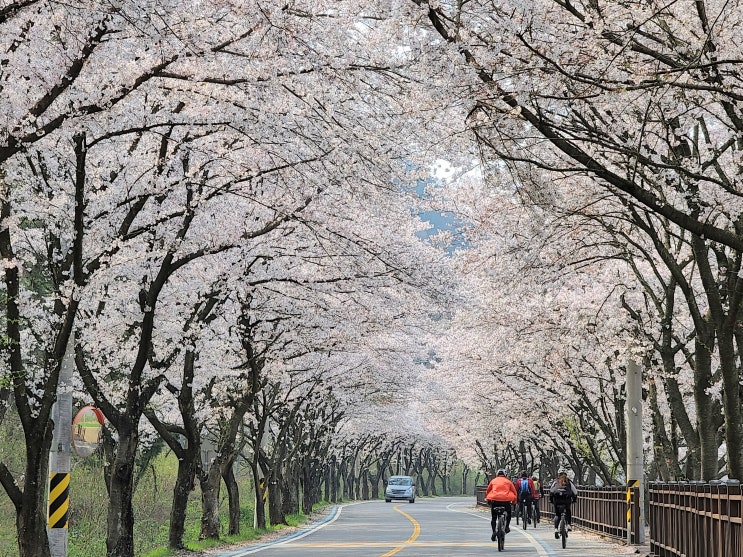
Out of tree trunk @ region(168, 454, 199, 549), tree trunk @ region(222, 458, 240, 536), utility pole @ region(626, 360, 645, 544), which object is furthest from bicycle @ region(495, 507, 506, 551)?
tree trunk @ region(222, 458, 240, 536)

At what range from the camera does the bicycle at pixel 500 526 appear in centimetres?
2127

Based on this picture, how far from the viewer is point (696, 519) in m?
13.4

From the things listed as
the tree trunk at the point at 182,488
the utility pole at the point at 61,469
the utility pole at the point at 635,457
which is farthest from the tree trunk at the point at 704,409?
the tree trunk at the point at 182,488

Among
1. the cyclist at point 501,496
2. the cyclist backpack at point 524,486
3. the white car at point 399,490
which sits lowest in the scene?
the white car at point 399,490

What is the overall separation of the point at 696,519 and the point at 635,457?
912 centimetres

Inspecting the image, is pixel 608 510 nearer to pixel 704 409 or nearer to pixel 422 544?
pixel 422 544

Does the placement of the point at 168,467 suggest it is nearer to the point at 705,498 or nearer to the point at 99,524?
the point at 99,524

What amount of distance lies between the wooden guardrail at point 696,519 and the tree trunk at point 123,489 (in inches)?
350

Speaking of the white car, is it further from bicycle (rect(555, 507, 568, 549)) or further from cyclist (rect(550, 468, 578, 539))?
bicycle (rect(555, 507, 568, 549))

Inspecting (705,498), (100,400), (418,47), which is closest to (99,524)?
(100,400)

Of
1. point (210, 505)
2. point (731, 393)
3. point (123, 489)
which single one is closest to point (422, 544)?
point (210, 505)

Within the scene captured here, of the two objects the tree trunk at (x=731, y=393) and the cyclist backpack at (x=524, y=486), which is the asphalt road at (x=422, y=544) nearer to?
the cyclist backpack at (x=524, y=486)

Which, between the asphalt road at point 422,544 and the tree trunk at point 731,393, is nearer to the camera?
the tree trunk at point 731,393

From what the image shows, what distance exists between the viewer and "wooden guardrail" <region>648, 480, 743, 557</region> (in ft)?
35.3
